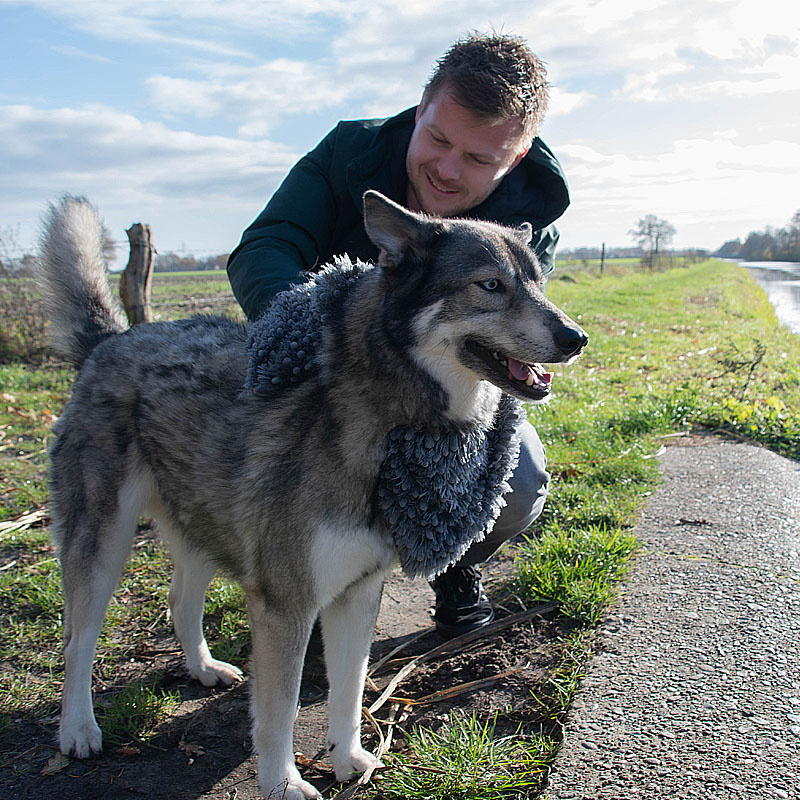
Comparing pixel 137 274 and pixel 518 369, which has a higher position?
pixel 137 274

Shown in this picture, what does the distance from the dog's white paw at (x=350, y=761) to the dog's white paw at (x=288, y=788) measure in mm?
135

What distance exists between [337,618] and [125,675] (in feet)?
4.33

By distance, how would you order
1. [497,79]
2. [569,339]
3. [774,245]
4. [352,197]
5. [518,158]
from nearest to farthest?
[569,339]
[497,79]
[518,158]
[352,197]
[774,245]

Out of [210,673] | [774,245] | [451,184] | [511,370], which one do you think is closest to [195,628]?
[210,673]

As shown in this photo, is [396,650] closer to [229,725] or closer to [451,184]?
[229,725]

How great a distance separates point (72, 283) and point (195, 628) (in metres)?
1.74

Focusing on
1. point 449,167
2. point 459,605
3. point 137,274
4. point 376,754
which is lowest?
point 376,754

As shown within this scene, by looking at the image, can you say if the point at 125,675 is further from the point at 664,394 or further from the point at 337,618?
the point at 664,394

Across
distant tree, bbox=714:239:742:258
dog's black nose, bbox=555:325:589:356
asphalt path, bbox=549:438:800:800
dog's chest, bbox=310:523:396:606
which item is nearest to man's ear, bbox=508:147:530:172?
dog's black nose, bbox=555:325:589:356

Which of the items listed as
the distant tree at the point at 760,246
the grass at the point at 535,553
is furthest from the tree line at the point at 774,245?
the grass at the point at 535,553

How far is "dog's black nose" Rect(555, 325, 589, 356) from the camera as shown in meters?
2.25

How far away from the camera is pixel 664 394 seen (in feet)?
23.3

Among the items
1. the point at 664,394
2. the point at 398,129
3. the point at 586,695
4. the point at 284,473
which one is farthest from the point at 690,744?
the point at 664,394

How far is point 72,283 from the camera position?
10.8 ft
